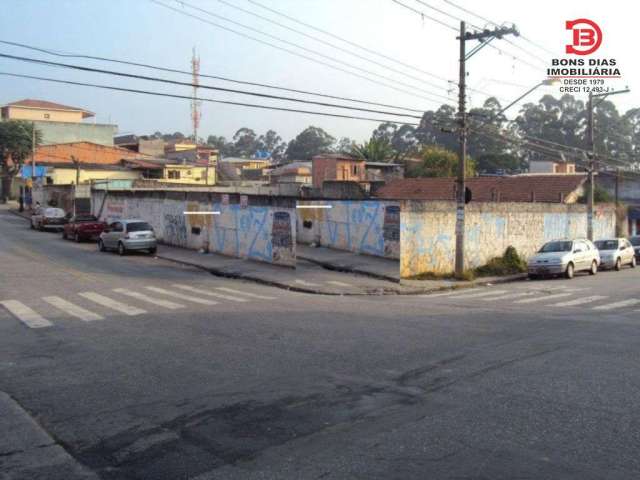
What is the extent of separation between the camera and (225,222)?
32531 millimetres

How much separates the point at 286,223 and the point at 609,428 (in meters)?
21.4

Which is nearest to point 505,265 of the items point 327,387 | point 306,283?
point 306,283

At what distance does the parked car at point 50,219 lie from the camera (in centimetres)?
4828

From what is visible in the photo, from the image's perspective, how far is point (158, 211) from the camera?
38969 mm

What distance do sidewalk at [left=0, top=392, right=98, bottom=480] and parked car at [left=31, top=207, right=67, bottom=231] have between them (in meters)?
42.8

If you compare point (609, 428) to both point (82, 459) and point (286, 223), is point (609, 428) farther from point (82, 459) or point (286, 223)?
point (286, 223)

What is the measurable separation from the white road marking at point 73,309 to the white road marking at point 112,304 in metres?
0.67

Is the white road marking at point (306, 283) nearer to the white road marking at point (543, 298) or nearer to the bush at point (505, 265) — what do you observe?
the white road marking at point (543, 298)

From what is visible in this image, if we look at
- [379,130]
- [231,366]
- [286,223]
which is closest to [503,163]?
[379,130]

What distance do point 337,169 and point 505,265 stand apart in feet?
103

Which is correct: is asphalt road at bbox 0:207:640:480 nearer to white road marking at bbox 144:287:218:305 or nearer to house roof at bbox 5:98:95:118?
white road marking at bbox 144:287:218:305

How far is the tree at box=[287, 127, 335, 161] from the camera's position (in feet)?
493

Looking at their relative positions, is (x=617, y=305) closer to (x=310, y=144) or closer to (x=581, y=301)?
(x=581, y=301)

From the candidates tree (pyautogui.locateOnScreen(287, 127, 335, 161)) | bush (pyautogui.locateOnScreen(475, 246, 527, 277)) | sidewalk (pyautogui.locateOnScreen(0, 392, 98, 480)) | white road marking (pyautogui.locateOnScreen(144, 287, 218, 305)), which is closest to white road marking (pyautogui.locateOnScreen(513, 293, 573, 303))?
bush (pyautogui.locateOnScreen(475, 246, 527, 277))
